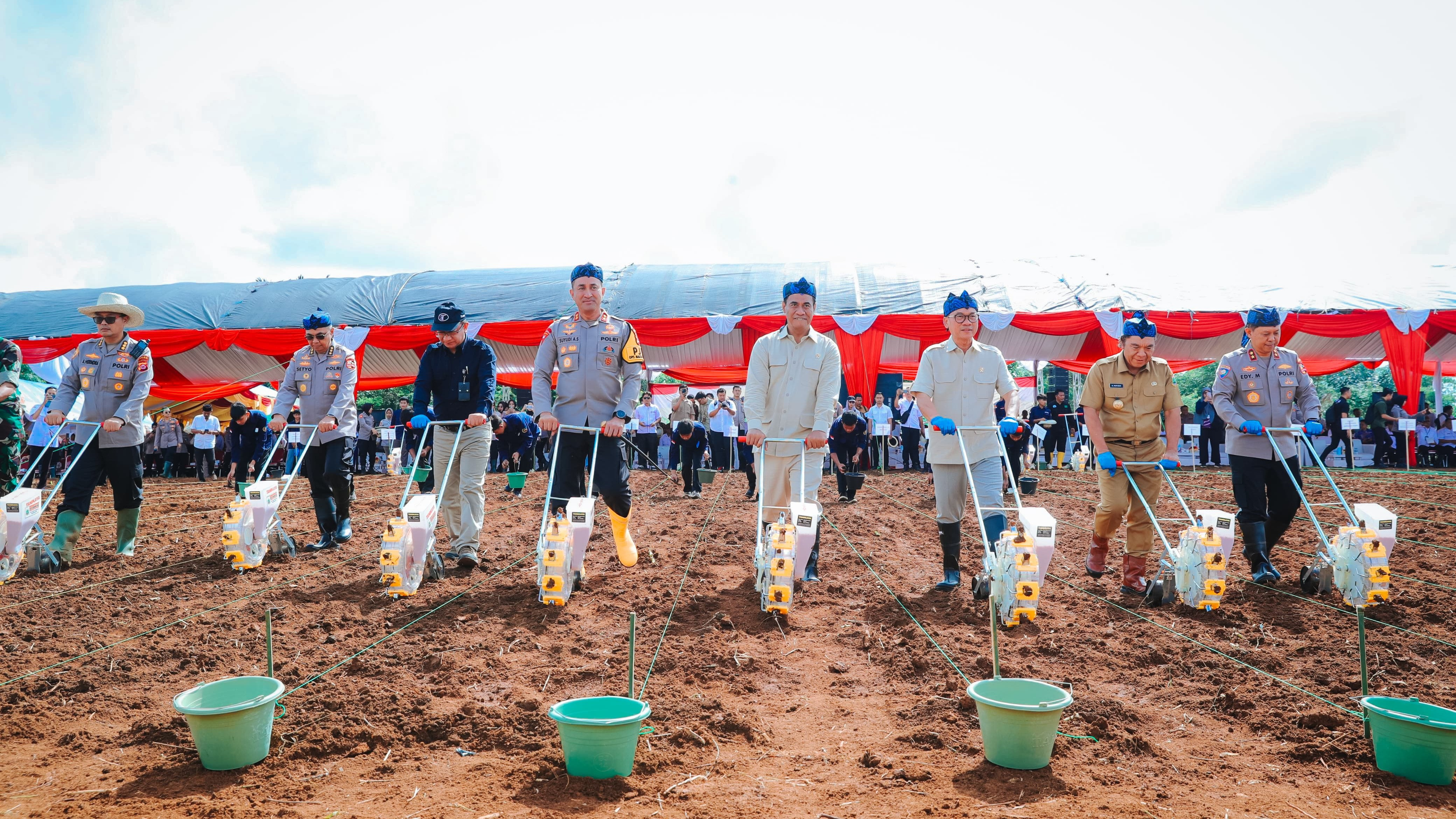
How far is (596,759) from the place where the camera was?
109 inches

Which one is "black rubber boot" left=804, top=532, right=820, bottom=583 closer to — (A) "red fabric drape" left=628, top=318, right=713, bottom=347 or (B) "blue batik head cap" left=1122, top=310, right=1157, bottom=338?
(B) "blue batik head cap" left=1122, top=310, right=1157, bottom=338

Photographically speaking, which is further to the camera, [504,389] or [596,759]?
[504,389]

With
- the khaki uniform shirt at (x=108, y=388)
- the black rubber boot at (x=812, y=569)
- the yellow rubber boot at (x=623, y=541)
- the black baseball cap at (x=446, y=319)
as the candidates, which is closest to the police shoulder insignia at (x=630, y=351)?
the yellow rubber boot at (x=623, y=541)

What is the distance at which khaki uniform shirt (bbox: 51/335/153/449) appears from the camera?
21.0 ft

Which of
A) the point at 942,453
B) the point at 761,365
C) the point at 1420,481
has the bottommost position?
the point at 1420,481

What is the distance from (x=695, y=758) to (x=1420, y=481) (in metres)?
14.7

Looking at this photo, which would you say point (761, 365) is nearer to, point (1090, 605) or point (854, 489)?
point (1090, 605)

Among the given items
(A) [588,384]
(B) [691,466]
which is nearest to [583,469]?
(A) [588,384]

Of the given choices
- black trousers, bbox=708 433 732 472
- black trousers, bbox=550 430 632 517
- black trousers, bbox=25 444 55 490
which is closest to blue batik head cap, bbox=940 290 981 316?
black trousers, bbox=550 430 632 517

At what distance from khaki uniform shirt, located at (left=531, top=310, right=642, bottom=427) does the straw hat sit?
3480 mm

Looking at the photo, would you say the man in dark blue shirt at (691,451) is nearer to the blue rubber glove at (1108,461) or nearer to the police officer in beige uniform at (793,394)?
the police officer in beige uniform at (793,394)

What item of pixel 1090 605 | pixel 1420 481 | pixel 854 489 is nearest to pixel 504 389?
pixel 854 489

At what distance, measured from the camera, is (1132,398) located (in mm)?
5504

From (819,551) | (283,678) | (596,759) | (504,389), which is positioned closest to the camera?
(596,759)
